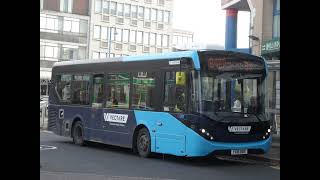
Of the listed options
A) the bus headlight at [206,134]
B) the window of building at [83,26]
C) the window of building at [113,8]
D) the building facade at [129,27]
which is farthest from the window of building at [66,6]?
the bus headlight at [206,134]

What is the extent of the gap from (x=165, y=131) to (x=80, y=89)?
16.0ft

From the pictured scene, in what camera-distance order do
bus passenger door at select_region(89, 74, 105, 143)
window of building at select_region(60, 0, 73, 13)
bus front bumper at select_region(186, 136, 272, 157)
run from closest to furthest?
bus front bumper at select_region(186, 136, 272, 157) → bus passenger door at select_region(89, 74, 105, 143) → window of building at select_region(60, 0, 73, 13)

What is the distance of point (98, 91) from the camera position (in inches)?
649

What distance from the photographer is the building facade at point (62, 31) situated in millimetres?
72625

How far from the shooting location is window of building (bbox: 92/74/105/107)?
1633 cm

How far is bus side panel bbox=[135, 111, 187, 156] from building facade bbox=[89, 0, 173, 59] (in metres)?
64.5

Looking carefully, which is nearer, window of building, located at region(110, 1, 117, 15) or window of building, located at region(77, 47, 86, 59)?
window of building, located at region(77, 47, 86, 59)

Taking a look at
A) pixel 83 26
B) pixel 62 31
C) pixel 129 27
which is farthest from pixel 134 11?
pixel 62 31

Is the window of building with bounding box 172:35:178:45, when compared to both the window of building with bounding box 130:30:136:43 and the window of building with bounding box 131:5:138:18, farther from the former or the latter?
the window of building with bounding box 131:5:138:18

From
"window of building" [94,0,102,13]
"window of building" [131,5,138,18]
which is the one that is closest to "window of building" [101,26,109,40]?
"window of building" [94,0,102,13]

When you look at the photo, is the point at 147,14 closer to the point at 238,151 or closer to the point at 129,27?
the point at 129,27

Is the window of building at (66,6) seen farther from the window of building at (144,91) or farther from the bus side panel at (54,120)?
the window of building at (144,91)
